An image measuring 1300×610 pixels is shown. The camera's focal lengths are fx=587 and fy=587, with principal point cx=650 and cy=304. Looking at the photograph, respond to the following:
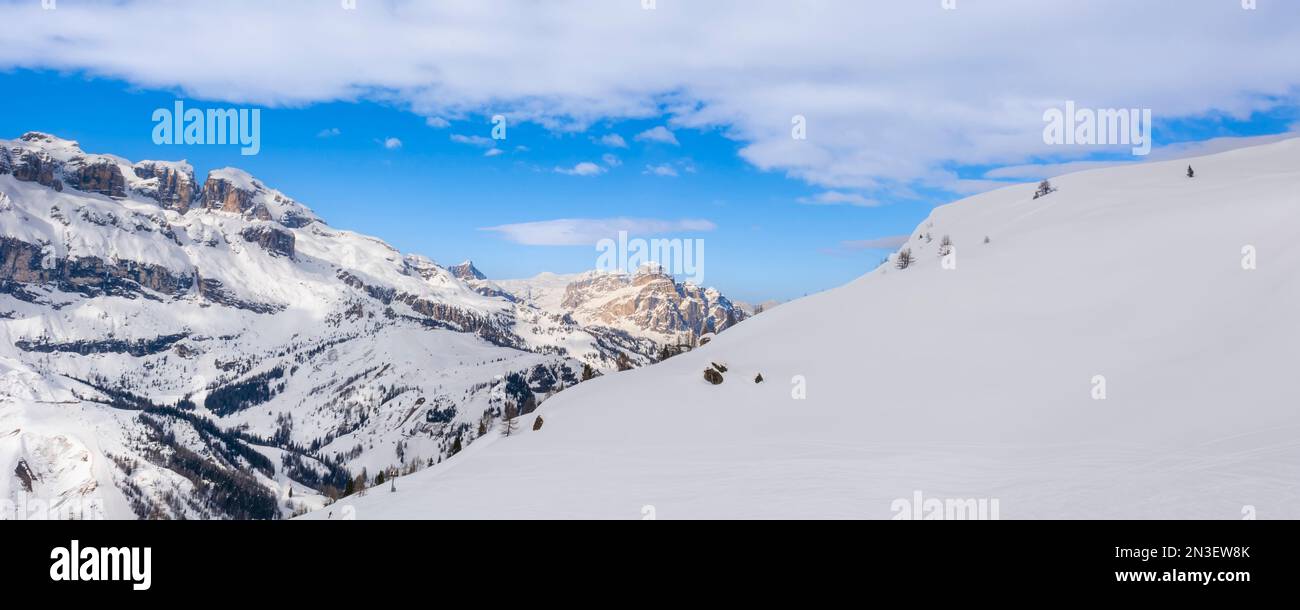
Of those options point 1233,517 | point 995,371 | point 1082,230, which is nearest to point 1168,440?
point 1233,517

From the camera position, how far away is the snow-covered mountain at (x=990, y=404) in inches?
648

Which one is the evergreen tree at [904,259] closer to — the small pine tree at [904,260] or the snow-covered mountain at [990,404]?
the small pine tree at [904,260]

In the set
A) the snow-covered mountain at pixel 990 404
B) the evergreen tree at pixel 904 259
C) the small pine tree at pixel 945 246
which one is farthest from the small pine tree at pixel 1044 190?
the evergreen tree at pixel 904 259

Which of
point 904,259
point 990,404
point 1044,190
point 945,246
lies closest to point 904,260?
point 904,259

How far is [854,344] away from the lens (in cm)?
3872

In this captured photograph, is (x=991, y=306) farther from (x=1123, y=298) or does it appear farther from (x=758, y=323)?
(x=758, y=323)

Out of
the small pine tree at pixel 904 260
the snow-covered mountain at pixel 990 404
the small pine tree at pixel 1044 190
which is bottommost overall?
the snow-covered mountain at pixel 990 404

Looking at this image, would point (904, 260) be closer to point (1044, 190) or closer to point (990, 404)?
point (1044, 190)

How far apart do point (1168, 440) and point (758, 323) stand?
37.6 meters

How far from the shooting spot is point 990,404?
26109 mm

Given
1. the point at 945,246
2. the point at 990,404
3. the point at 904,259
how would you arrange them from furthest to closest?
the point at 904,259, the point at 945,246, the point at 990,404

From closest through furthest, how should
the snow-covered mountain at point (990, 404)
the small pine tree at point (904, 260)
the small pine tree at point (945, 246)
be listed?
the snow-covered mountain at point (990, 404) → the small pine tree at point (945, 246) → the small pine tree at point (904, 260)

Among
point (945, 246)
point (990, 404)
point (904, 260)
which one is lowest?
point (990, 404)

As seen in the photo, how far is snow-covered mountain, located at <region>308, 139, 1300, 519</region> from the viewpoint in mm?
16469
